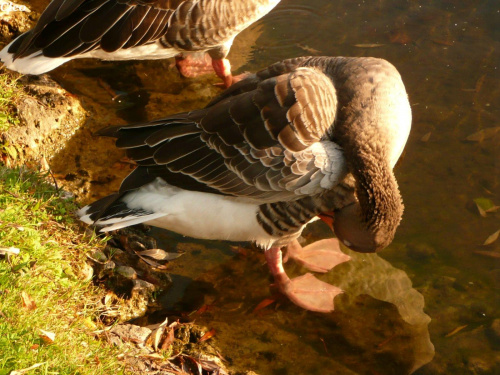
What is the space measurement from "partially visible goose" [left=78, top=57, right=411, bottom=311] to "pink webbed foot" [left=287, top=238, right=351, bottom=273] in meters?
0.25

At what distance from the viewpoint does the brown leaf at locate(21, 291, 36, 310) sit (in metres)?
3.38

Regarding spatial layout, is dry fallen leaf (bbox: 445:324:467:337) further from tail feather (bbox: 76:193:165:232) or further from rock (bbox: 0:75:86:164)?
rock (bbox: 0:75:86:164)

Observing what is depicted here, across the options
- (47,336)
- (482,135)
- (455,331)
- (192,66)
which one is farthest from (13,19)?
(455,331)

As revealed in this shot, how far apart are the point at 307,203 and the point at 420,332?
121 centimetres

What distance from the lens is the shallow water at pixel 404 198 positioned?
14.3 ft

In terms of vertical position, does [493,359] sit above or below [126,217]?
below

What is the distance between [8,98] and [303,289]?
2816 mm

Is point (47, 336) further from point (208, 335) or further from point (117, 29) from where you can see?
point (117, 29)

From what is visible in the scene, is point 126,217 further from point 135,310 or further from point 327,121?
point 327,121

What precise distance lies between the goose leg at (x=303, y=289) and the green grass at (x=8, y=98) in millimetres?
2303

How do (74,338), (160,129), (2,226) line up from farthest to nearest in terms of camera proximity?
(160,129) → (2,226) → (74,338)

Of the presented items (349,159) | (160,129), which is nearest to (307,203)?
(349,159)

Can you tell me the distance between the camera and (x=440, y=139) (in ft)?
19.1

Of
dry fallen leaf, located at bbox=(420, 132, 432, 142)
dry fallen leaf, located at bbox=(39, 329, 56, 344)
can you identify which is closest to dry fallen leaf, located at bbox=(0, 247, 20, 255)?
dry fallen leaf, located at bbox=(39, 329, 56, 344)
